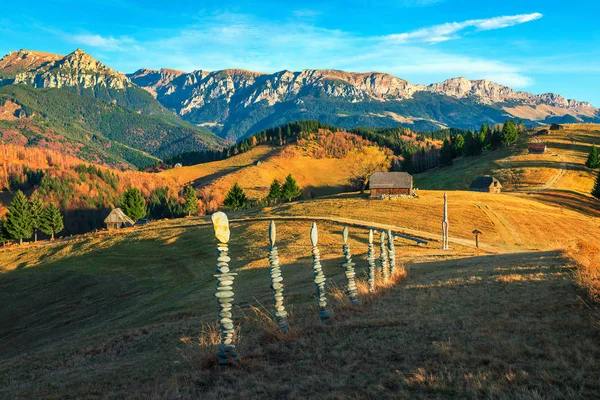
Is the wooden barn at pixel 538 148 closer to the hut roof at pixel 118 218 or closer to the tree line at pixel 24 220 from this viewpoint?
the hut roof at pixel 118 218

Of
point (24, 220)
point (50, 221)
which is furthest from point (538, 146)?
point (24, 220)

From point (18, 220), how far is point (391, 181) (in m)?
92.4

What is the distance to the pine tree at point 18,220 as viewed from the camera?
10012cm

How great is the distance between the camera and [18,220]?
101 m

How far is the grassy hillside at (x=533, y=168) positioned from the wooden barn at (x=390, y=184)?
33114mm

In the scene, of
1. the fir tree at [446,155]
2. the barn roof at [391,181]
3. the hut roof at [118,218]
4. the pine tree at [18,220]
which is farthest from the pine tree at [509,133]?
the pine tree at [18,220]

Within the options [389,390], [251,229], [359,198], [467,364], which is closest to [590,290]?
[467,364]

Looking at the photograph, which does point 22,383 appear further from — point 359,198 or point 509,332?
point 359,198

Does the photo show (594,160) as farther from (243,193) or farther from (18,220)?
(18,220)

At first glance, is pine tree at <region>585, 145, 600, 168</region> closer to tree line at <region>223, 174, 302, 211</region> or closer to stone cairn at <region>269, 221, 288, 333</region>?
tree line at <region>223, 174, 302, 211</region>

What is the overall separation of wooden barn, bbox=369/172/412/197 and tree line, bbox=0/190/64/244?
87040mm

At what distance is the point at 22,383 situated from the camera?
48.5ft

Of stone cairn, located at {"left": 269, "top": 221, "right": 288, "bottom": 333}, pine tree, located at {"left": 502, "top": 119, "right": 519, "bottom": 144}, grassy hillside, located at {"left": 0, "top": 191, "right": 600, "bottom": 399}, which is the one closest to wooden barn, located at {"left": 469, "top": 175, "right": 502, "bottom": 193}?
pine tree, located at {"left": 502, "top": 119, "right": 519, "bottom": 144}

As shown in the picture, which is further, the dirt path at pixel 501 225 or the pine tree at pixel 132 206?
the pine tree at pixel 132 206
